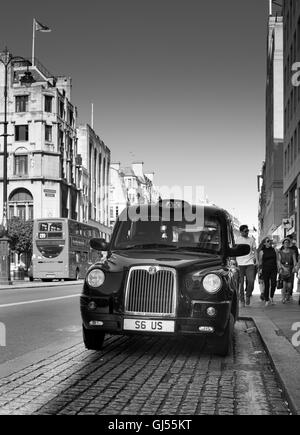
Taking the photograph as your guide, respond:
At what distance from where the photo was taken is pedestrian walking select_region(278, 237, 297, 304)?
1557 cm

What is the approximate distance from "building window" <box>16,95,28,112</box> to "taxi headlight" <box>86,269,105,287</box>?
5624 cm

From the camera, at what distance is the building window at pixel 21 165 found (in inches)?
2376

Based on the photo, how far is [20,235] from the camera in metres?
48.5

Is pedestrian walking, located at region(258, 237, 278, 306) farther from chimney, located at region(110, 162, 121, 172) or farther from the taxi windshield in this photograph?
chimney, located at region(110, 162, 121, 172)

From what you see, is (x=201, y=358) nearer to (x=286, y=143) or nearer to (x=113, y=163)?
(x=286, y=143)

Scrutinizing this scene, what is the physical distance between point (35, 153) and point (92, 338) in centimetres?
5437

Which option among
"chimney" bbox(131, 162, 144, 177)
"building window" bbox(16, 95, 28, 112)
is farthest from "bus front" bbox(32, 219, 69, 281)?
"chimney" bbox(131, 162, 144, 177)

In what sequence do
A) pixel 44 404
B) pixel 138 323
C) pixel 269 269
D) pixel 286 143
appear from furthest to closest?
pixel 286 143 → pixel 269 269 → pixel 138 323 → pixel 44 404

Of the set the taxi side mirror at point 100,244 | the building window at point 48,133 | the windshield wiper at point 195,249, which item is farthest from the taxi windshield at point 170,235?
the building window at point 48,133

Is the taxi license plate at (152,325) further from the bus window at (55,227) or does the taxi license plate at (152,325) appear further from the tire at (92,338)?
the bus window at (55,227)

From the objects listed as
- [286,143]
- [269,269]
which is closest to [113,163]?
[286,143]

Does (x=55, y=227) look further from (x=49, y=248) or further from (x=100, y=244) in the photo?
(x=100, y=244)
